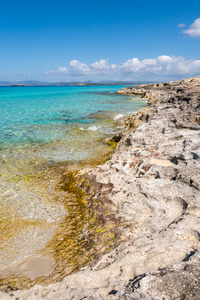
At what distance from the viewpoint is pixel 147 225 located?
223 inches

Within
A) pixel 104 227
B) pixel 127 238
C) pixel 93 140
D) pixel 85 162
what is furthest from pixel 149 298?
pixel 93 140

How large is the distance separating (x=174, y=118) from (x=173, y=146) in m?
5.09

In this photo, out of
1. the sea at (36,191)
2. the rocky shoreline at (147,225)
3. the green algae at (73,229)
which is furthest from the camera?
the sea at (36,191)


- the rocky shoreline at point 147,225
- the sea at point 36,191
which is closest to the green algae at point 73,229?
the sea at point 36,191

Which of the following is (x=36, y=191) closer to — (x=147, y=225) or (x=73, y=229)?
(x=73, y=229)

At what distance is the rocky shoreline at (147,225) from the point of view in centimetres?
315

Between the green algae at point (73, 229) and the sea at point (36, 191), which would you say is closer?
the green algae at point (73, 229)

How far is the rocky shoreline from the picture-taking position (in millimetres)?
3146

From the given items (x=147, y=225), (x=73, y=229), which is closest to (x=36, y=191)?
(x=73, y=229)

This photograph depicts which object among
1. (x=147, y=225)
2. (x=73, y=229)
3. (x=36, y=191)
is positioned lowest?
(x=73, y=229)

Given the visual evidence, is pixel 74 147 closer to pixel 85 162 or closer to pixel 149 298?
pixel 85 162

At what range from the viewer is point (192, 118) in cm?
1396

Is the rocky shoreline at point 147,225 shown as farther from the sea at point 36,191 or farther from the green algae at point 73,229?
the sea at point 36,191

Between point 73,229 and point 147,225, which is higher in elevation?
point 147,225
